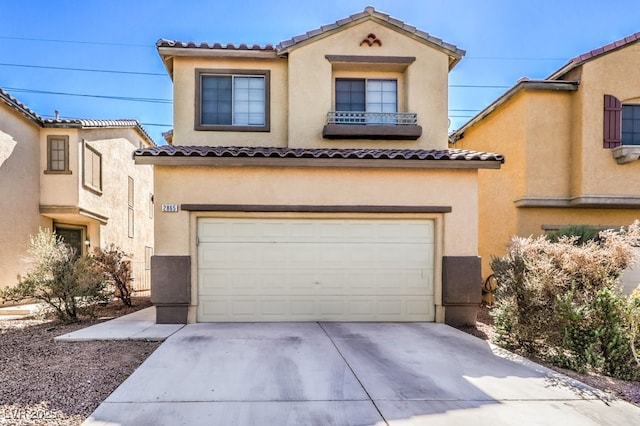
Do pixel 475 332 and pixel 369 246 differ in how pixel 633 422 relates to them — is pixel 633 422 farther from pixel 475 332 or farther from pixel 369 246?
pixel 369 246

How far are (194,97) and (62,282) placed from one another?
17.9 ft

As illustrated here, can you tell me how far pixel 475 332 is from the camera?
8133 millimetres

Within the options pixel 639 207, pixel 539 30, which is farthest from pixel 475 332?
pixel 539 30

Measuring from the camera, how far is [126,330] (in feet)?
25.3

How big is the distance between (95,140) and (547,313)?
1509 centimetres

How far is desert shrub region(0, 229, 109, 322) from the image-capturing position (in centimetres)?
855

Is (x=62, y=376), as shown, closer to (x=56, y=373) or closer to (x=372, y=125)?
(x=56, y=373)

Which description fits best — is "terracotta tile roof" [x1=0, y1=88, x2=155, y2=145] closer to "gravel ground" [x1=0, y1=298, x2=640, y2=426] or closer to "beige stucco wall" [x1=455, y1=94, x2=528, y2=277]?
"gravel ground" [x1=0, y1=298, x2=640, y2=426]

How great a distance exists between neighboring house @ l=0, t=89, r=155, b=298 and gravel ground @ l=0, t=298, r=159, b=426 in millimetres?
3628

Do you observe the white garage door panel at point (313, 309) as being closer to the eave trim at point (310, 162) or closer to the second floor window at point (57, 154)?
the eave trim at point (310, 162)

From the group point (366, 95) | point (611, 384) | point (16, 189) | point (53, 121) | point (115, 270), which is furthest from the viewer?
point (53, 121)

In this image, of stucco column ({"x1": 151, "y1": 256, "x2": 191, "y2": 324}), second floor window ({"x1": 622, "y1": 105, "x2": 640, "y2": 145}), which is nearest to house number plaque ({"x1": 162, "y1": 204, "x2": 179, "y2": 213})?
stucco column ({"x1": 151, "y1": 256, "x2": 191, "y2": 324})

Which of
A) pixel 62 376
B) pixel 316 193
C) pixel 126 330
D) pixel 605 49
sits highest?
pixel 605 49

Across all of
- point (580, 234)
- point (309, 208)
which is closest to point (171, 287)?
point (309, 208)
